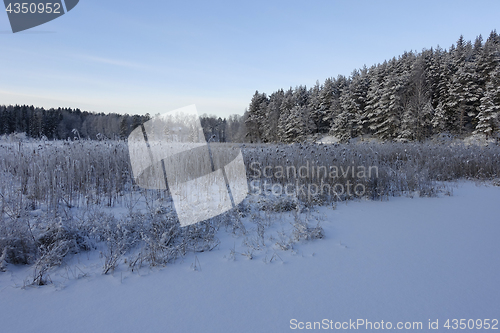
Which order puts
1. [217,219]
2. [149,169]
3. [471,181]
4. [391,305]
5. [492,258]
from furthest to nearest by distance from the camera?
[471,181] → [149,169] → [217,219] → [492,258] → [391,305]

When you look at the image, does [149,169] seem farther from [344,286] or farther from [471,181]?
[471,181]

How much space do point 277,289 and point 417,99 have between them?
101 feet

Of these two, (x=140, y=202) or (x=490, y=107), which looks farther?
(x=490, y=107)

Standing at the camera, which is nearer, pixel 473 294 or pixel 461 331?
pixel 461 331

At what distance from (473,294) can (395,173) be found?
3778mm

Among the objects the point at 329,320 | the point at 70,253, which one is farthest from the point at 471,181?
the point at 70,253

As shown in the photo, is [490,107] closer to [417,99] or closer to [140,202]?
[417,99]

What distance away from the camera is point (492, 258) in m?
2.21

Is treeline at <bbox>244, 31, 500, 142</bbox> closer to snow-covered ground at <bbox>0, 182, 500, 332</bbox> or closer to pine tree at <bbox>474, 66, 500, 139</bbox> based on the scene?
pine tree at <bbox>474, 66, 500, 139</bbox>

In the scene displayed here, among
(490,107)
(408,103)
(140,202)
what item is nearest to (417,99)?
(408,103)

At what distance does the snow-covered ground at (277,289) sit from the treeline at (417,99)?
89.6ft

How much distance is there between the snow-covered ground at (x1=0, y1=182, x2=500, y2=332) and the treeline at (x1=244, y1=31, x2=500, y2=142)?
27298 millimetres

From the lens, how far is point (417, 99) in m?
25.2

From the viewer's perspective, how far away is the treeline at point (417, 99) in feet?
80.0
